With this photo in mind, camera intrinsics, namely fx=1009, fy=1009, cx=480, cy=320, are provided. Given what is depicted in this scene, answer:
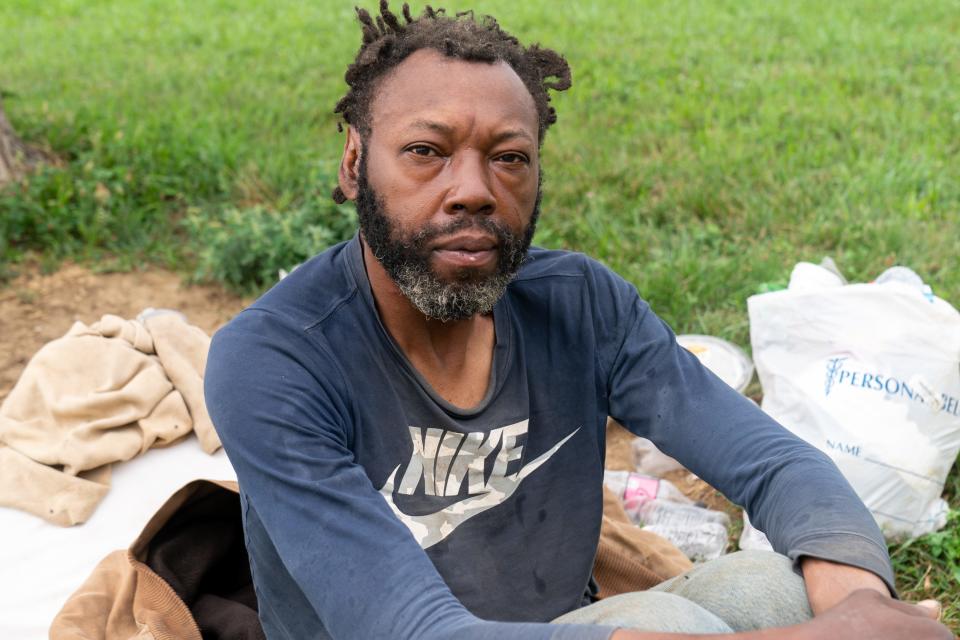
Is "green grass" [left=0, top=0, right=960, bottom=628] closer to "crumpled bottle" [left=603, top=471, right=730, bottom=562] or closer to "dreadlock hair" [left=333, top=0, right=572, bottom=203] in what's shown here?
"crumpled bottle" [left=603, top=471, right=730, bottom=562]

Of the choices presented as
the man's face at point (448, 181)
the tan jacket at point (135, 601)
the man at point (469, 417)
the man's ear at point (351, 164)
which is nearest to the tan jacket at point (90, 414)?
the tan jacket at point (135, 601)

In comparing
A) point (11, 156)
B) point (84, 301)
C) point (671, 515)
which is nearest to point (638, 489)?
point (671, 515)

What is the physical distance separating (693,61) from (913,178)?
249cm

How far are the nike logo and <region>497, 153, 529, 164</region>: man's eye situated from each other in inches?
19.9

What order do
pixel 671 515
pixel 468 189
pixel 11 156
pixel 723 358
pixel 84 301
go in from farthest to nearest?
pixel 11 156
pixel 84 301
pixel 723 358
pixel 671 515
pixel 468 189

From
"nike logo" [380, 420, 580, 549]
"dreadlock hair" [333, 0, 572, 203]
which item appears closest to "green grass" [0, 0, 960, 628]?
"nike logo" [380, 420, 580, 549]

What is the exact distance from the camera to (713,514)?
123 inches

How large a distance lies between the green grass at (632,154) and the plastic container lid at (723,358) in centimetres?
17

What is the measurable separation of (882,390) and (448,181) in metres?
1.78

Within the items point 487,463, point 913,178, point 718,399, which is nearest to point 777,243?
point 913,178

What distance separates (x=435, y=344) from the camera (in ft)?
6.47

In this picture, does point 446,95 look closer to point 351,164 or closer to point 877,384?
point 351,164

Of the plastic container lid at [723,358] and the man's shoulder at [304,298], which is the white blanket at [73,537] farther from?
the plastic container lid at [723,358]

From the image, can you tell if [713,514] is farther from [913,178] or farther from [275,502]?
[913,178]
